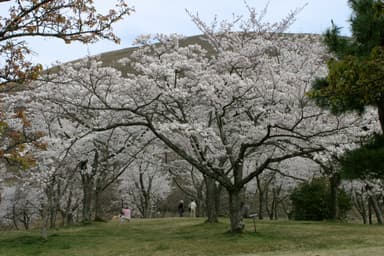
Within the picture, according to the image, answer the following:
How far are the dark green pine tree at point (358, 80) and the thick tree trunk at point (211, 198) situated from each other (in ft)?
27.5

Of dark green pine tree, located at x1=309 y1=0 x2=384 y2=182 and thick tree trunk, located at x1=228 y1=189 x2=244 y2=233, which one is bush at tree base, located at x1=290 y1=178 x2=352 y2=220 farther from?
dark green pine tree, located at x1=309 y1=0 x2=384 y2=182

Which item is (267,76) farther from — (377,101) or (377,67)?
(377,67)

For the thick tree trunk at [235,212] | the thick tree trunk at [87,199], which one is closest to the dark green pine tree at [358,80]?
the thick tree trunk at [235,212]

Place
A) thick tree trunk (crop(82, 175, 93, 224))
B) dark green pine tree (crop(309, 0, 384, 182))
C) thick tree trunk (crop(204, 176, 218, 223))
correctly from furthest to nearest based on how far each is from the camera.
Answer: thick tree trunk (crop(82, 175, 93, 224))
thick tree trunk (crop(204, 176, 218, 223))
dark green pine tree (crop(309, 0, 384, 182))

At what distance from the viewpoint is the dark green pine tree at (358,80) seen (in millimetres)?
6613

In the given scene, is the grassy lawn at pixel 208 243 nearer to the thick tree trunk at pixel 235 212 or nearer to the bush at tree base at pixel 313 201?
the thick tree trunk at pixel 235 212

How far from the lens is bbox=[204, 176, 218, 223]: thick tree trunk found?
17406 mm

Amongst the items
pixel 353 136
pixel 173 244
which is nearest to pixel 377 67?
pixel 353 136

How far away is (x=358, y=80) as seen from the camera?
6.55 metres

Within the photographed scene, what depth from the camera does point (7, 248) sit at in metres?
13.8

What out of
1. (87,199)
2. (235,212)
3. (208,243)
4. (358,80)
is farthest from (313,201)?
(358,80)

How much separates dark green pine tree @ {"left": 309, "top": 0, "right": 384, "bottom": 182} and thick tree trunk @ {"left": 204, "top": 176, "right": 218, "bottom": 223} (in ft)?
27.5

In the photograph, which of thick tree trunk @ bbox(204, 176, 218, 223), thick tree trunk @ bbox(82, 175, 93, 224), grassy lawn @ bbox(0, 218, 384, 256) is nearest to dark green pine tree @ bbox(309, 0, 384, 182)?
grassy lawn @ bbox(0, 218, 384, 256)

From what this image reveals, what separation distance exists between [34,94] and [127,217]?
10.2 metres
